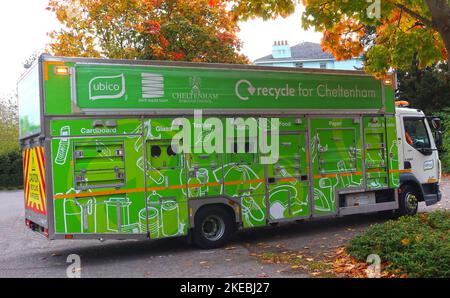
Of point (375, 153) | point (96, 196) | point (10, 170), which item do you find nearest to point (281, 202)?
point (375, 153)

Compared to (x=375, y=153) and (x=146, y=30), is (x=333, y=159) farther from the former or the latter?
(x=146, y=30)

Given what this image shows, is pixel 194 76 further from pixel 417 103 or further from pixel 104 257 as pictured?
pixel 417 103

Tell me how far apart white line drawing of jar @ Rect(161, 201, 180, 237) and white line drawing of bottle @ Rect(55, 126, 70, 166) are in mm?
1788

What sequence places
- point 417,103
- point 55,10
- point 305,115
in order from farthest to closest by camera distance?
1. point 417,103
2. point 55,10
3. point 305,115

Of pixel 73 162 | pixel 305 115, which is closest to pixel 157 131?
pixel 73 162

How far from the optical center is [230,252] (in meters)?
8.84

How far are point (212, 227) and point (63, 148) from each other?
119 inches

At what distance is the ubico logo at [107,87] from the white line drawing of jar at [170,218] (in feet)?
6.42

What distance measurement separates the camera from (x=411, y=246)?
671cm

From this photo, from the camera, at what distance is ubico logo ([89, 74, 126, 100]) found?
8.05 meters

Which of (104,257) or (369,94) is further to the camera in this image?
(369,94)

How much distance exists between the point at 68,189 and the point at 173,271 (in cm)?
203

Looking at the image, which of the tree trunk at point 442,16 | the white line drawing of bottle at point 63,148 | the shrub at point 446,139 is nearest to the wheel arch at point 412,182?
the tree trunk at point 442,16

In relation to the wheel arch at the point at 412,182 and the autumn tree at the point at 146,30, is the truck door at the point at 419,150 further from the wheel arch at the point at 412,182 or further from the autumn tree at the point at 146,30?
the autumn tree at the point at 146,30
